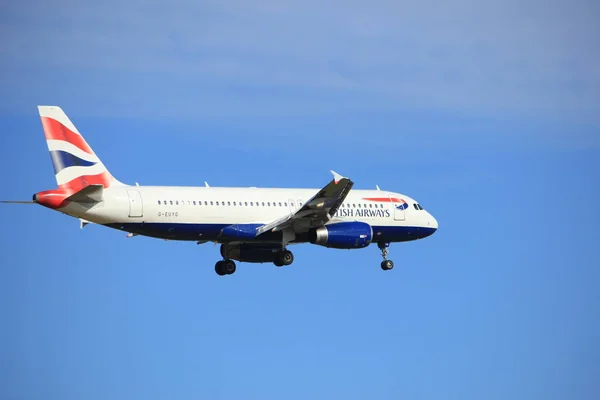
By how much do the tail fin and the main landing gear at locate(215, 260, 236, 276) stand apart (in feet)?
30.6

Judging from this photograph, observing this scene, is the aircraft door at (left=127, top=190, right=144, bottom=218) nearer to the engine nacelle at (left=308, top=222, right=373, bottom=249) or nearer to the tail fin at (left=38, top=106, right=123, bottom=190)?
the tail fin at (left=38, top=106, right=123, bottom=190)

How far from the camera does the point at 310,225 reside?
58781 mm

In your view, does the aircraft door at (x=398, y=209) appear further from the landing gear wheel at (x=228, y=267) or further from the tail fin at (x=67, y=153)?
the tail fin at (x=67, y=153)

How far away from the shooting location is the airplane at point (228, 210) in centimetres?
5447

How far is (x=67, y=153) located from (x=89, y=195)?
2.43 meters

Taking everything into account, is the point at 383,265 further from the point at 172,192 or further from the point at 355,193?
the point at 172,192

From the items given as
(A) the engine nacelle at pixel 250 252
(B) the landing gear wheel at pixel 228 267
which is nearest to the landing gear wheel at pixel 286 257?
(A) the engine nacelle at pixel 250 252

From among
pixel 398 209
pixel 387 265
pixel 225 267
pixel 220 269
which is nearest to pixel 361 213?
pixel 398 209

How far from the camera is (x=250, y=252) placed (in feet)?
204

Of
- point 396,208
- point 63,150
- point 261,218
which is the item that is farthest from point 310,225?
point 63,150

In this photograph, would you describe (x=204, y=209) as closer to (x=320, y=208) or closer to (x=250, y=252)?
(x=320, y=208)

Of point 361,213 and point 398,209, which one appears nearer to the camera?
point 361,213

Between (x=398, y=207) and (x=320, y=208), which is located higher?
(x=398, y=207)

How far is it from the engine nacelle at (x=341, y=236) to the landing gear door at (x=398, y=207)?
4.92m
